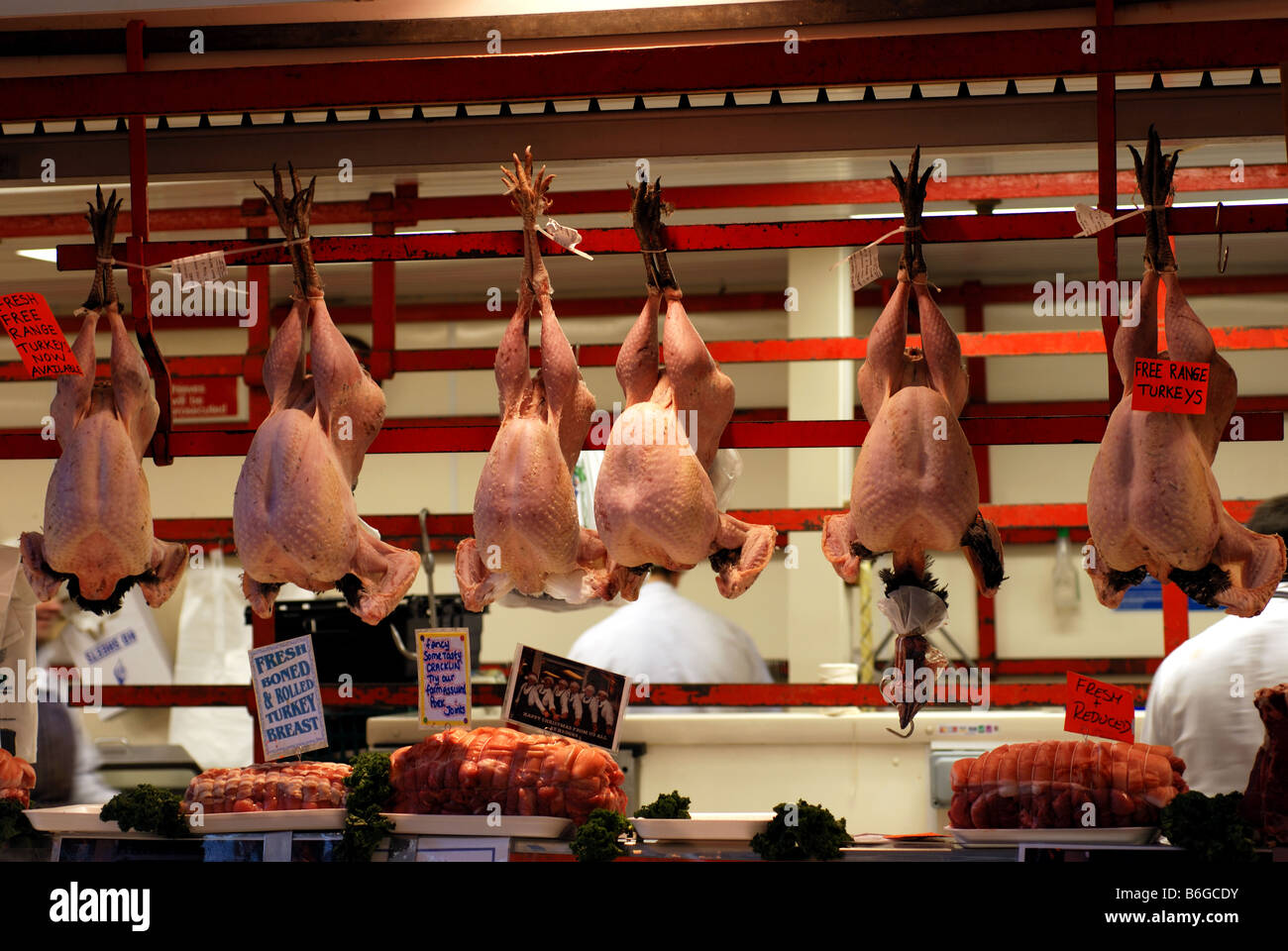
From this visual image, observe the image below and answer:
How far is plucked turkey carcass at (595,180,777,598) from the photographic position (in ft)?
10.3

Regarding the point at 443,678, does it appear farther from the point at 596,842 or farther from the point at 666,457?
the point at 666,457

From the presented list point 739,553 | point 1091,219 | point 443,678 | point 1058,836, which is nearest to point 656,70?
point 1091,219

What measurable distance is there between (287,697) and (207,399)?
5.29 m

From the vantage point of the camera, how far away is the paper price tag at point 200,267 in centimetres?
Result: 332

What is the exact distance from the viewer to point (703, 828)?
3.07 m

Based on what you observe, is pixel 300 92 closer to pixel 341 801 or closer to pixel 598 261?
pixel 341 801

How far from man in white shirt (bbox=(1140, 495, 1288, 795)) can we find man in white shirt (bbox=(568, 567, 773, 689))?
1.79 m

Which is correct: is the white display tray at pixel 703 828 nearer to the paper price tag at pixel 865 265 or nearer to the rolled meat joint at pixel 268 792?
the rolled meat joint at pixel 268 792

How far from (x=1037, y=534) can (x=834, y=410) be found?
6.83ft

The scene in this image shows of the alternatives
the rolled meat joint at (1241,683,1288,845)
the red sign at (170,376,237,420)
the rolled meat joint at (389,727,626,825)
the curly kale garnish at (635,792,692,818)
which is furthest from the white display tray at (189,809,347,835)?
the red sign at (170,376,237,420)

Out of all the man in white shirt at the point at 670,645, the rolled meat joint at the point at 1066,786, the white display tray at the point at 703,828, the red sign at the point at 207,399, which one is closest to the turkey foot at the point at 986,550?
the rolled meat joint at the point at 1066,786

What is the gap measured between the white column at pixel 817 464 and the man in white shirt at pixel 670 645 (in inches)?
32.2

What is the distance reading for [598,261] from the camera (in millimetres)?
7422
